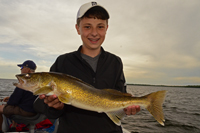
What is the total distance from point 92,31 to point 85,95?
142 centimetres

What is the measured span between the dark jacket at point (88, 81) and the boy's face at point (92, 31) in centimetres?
30

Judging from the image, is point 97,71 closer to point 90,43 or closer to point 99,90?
point 99,90

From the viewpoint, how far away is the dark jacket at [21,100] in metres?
5.52

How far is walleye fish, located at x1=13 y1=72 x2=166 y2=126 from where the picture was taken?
276 cm

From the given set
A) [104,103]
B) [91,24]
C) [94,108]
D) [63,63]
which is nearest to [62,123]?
[94,108]

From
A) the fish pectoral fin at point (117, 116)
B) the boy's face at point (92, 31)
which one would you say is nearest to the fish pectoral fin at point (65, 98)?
the fish pectoral fin at point (117, 116)

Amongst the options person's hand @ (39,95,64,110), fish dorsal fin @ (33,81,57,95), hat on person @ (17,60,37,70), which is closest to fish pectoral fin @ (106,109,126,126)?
person's hand @ (39,95,64,110)

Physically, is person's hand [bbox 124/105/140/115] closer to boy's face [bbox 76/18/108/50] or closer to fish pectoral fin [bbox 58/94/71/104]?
fish pectoral fin [bbox 58/94/71/104]

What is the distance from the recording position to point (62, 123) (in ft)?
9.28

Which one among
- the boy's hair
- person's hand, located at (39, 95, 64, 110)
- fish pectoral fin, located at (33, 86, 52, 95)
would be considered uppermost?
the boy's hair

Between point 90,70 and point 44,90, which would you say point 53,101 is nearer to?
point 44,90

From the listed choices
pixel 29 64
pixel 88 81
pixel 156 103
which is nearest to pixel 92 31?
pixel 88 81

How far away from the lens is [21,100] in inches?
225

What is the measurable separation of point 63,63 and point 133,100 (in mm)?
1741
